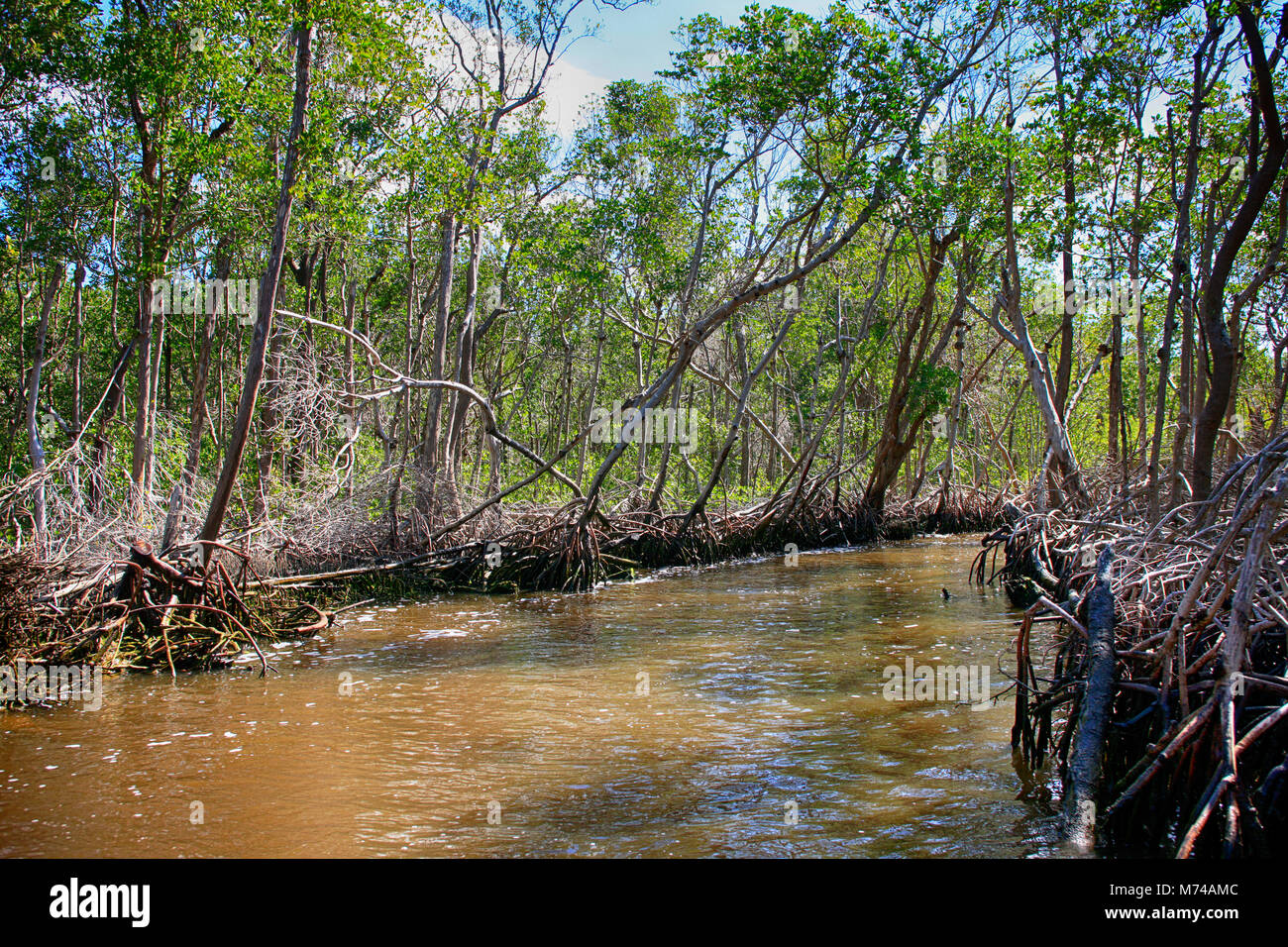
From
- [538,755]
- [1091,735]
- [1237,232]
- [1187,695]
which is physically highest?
[1237,232]

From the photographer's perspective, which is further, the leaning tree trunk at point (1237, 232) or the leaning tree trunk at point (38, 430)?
the leaning tree trunk at point (38, 430)

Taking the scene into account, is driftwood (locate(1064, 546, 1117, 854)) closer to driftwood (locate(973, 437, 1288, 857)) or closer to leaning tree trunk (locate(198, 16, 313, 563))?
driftwood (locate(973, 437, 1288, 857))

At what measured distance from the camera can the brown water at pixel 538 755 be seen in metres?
4.10

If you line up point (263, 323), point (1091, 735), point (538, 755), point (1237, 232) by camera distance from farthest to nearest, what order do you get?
1. point (263, 323)
2. point (1237, 232)
3. point (538, 755)
4. point (1091, 735)

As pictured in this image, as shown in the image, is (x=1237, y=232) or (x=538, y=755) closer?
(x=538, y=755)

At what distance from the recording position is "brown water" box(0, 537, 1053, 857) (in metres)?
4.10

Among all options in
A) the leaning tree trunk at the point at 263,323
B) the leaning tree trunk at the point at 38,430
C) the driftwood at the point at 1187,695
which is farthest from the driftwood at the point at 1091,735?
the leaning tree trunk at the point at 38,430

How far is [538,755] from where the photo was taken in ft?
17.4

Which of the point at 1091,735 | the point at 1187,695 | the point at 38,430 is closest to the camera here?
the point at 1187,695

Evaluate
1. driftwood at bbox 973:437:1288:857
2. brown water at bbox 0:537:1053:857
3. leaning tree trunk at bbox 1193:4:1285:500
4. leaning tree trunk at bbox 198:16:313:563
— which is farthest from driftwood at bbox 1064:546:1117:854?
leaning tree trunk at bbox 198:16:313:563

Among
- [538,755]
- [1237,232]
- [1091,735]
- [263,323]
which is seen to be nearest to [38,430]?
[263,323]

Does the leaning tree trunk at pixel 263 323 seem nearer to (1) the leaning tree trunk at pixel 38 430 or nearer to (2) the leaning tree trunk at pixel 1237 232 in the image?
(1) the leaning tree trunk at pixel 38 430

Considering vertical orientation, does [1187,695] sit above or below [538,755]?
above

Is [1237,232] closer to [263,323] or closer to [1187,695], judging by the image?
[1187,695]
